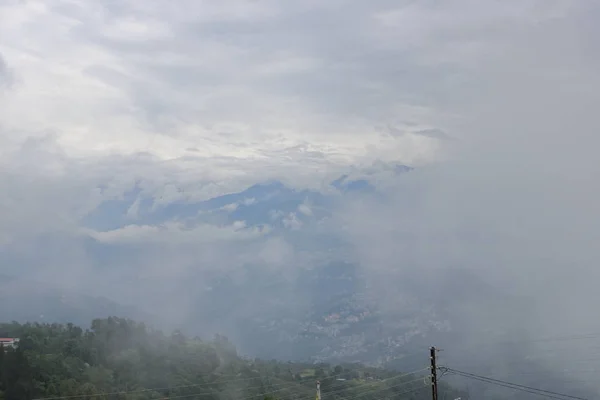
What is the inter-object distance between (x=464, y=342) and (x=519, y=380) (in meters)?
52.2

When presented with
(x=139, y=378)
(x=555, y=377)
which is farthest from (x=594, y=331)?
(x=139, y=378)

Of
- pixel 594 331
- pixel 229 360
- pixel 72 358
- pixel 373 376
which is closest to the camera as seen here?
pixel 72 358

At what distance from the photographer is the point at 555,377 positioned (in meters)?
117

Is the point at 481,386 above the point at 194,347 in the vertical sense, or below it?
below

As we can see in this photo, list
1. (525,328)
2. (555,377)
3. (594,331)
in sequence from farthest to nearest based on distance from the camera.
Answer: (525,328) < (594,331) < (555,377)

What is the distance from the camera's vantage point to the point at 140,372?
234 ft

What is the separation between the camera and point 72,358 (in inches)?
2611

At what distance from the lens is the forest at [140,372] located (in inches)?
2077

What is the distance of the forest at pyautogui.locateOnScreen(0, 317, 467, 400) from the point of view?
52750 millimetres

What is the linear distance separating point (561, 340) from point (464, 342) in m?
24.6

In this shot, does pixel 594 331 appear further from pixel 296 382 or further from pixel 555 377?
pixel 296 382

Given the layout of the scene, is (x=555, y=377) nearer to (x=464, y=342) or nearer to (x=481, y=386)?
(x=481, y=386)

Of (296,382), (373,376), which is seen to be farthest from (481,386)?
(296,382)

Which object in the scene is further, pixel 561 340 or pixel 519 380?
pixel 561 340
